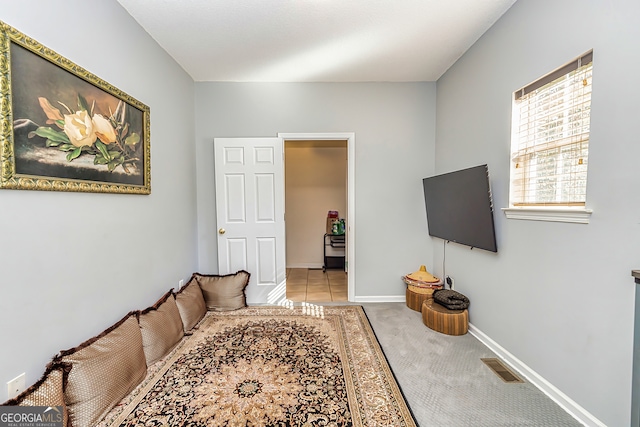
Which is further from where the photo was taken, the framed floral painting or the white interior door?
the white interior door

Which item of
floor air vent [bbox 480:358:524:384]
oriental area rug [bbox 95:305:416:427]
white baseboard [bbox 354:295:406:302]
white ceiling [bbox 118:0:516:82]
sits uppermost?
white ceiling [bbox 118:0:516:82]

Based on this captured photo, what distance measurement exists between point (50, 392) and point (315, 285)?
10.2ft

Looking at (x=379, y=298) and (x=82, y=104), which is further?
(x=379, y=298)

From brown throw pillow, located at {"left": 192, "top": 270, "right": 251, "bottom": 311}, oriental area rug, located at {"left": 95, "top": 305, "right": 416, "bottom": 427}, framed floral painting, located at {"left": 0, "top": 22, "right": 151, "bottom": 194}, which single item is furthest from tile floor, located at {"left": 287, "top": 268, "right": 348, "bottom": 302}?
framed floral painting, located at {"left": 0, "top": 22, "right": 151, "bottom": 194}

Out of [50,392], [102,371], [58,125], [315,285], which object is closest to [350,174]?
[315,285]

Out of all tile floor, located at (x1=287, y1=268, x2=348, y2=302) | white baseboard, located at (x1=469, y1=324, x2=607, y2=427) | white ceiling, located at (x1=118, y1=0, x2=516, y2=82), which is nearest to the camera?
white baseboard, located at (x1=469, y1=324, x2=607, y2=427)

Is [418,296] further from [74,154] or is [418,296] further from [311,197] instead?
[74,154]

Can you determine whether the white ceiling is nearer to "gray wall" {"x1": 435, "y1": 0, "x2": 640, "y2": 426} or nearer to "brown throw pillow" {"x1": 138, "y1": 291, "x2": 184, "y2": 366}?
"gray wall" {"x1": 435, "y1": 0, "x2": 640, "y2": 426}

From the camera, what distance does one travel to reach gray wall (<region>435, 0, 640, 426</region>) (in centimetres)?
129

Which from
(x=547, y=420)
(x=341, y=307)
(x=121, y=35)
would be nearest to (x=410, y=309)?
(x=341, y=307)

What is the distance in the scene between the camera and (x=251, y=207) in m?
3.26

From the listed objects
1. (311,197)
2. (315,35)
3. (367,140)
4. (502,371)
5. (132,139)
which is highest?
(315,35)

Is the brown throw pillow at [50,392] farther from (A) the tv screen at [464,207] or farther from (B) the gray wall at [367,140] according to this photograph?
(A) the tv screen at [464,207]

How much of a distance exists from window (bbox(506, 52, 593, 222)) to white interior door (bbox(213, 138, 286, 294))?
236 centimetres
